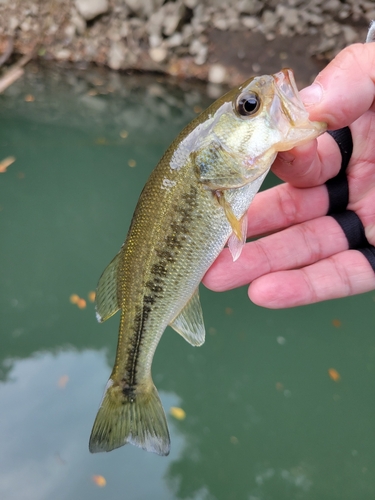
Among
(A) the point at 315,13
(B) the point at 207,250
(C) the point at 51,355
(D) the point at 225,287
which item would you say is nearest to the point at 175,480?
(C) the point at 51,355

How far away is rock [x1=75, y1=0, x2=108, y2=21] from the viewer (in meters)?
5.43

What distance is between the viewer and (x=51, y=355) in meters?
3.04

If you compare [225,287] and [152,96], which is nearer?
[225,287]

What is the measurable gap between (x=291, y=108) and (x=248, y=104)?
158 mm

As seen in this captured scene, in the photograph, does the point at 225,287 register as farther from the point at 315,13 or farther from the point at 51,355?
the point at 315,13

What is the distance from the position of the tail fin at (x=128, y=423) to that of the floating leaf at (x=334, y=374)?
154 cm

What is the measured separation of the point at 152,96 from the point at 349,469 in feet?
14.7

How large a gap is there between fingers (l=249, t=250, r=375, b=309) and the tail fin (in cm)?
73

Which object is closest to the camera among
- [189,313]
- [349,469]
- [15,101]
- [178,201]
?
[178,201]

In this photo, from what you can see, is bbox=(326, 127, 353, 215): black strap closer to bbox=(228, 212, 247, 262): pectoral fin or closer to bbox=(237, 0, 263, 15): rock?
bbox=(228, 212, 247, 262): pectoral fin

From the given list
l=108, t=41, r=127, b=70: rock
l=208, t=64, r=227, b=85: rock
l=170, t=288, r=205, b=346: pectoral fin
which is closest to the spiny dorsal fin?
l=170, t=288, r=205, b=346: pectoral fin

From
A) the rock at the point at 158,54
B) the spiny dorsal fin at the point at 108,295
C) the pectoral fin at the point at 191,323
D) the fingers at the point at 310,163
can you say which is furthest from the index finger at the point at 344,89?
the rock at the point at 158,54

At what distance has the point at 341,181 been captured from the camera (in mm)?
2234

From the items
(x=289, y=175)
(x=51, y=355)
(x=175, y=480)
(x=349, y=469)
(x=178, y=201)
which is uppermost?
(x=178, y=201)
